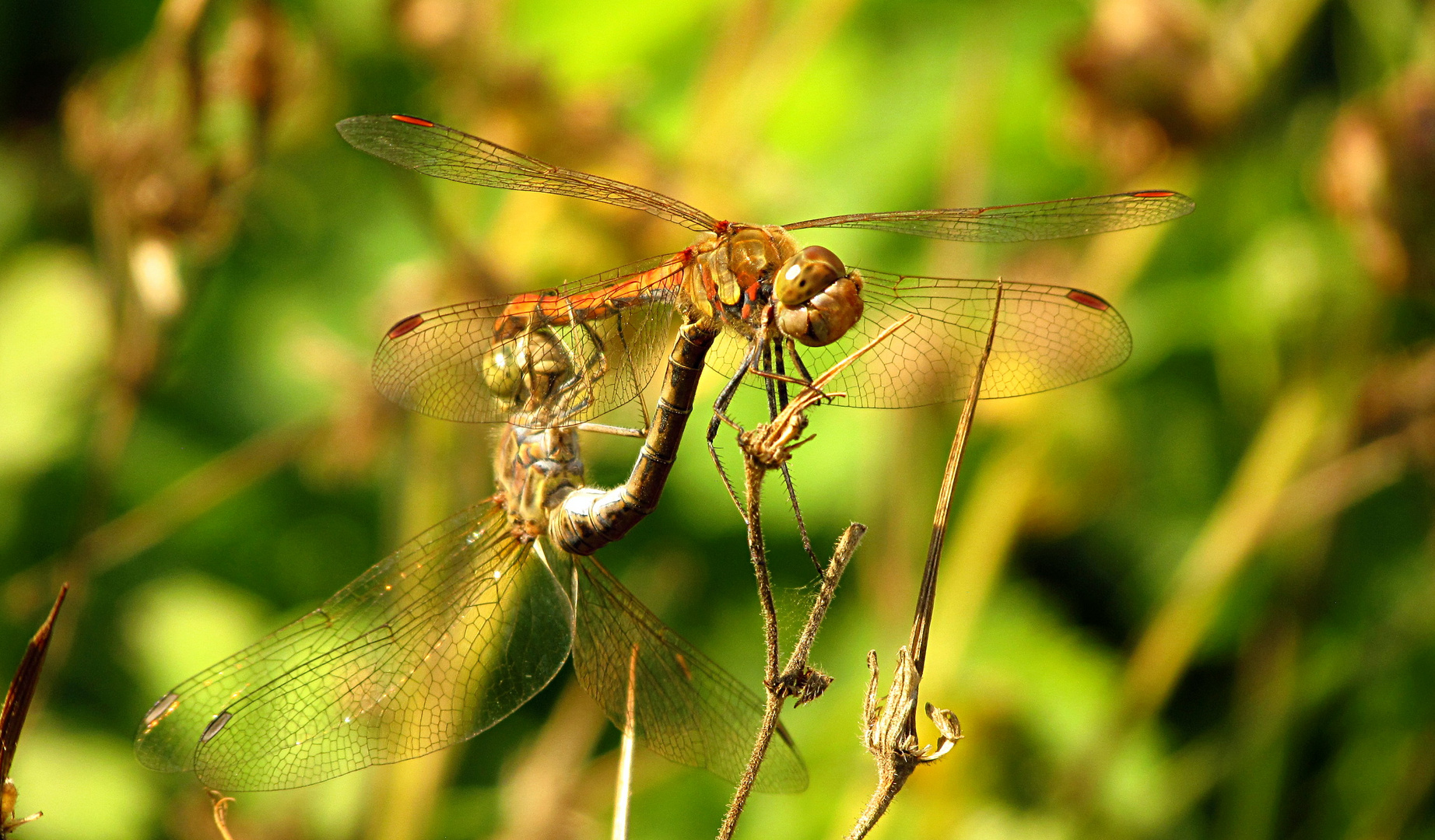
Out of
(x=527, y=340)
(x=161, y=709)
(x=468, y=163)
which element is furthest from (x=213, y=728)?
(x=468, y=163)

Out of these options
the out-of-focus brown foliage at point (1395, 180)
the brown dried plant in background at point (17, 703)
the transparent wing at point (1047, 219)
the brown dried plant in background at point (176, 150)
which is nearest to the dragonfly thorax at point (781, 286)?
the transparent wing at point (1047, 219)

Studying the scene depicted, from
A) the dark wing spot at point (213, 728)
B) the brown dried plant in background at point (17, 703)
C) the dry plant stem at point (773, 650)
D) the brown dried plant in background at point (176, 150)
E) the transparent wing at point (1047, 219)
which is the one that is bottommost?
the brown dried plant in background at point (17, 703)

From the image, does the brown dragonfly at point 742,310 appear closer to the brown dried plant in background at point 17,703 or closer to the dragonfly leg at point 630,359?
the dragonfly leg at point 630,359

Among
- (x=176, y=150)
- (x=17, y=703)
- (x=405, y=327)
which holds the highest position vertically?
(x=176, y=150)

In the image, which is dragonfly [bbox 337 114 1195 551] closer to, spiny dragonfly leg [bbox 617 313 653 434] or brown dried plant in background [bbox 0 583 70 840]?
spiny dragonfly leg [bbox 617 313 653 434]

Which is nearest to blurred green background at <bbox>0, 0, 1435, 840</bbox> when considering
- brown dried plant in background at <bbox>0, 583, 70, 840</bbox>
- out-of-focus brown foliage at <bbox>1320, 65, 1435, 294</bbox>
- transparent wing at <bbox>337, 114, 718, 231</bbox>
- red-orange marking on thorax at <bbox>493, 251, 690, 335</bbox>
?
out-of-focus brown foliage at <bbox>1320, 65, 1435, 294</bbox>

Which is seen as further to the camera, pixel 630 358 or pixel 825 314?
pixel 630 358

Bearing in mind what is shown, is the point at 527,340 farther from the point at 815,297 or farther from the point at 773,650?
the point at 773,650

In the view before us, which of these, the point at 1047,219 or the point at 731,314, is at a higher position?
the point at 1047,219
